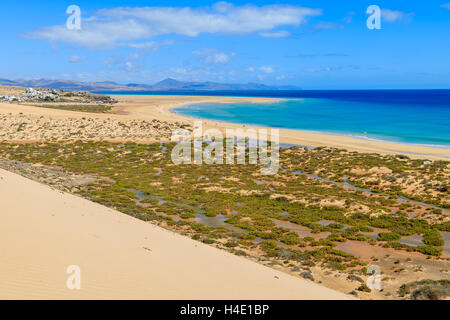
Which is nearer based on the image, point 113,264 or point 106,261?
point 113,264

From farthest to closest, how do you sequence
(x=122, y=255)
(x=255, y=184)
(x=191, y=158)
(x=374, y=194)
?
(x=191, y=158)
(x=255, y=184)
(x=374, y=194)
(x=122, y=255)

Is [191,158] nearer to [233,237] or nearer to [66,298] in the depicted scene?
[233,237]

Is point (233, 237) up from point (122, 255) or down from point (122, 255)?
down
